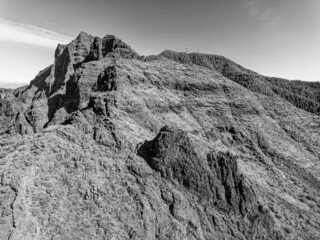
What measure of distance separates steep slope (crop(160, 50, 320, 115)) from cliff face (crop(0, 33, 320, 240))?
28252 millimetres

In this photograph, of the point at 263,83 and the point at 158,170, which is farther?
the point at 263,83

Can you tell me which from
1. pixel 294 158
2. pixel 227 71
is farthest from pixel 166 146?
pixel 227 71

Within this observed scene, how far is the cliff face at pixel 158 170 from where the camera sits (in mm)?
22141

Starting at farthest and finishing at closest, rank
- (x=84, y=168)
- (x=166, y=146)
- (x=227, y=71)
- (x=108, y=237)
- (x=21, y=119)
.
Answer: (x=227, y=71) → (x=21, y=119) → (x=166, y=146) → (x=84, y=168) → (x=108, y=237)

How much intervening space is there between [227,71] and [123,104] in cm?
6667

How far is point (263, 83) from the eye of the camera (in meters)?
80.4

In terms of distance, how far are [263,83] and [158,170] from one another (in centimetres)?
6344

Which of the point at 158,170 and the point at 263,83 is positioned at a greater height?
the point at 263,83

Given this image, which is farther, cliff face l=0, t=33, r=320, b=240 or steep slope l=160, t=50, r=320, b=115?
steep slope l=160, t=50, r=320, b=115

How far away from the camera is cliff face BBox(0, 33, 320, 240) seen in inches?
872

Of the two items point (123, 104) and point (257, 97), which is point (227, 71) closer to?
point (257, 97)

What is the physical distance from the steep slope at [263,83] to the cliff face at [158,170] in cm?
2825

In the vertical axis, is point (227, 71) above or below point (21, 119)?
above

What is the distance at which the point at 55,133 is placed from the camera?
28.3m
